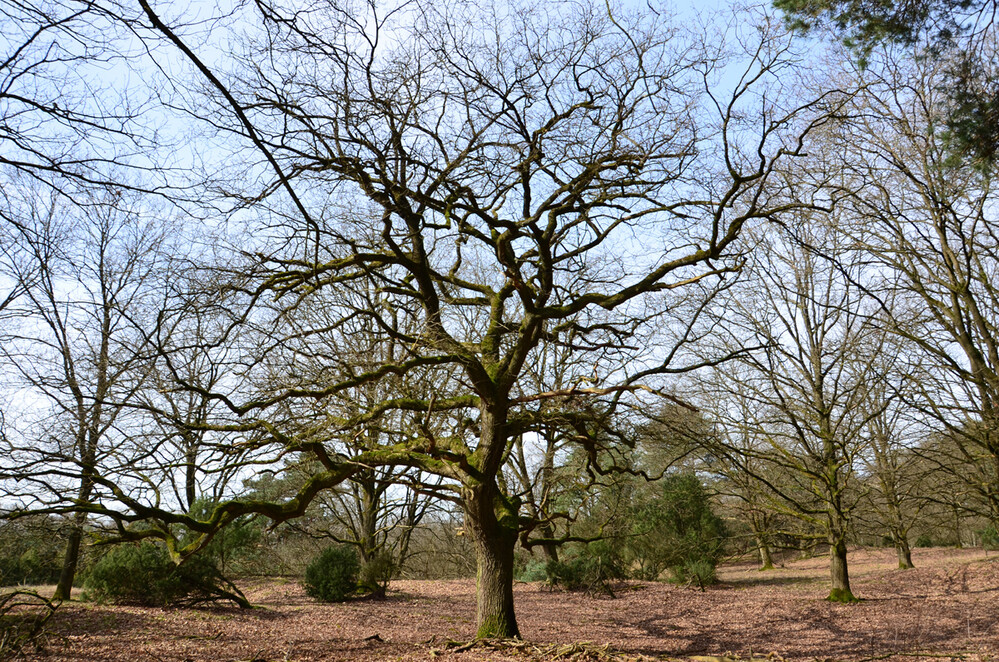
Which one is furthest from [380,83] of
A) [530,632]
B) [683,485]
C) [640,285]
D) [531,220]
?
[683,485]

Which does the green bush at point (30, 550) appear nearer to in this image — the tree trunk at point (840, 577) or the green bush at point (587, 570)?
the green bush at point (587, 570)

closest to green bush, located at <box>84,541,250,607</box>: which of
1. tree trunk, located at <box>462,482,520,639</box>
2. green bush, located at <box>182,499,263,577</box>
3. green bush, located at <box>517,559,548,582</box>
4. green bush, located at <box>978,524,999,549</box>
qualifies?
green bush, located at <box>182,499,263,577</box>

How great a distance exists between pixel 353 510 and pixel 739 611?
9.48m

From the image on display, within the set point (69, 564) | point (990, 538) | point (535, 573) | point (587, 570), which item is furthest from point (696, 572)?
point (990, 538)

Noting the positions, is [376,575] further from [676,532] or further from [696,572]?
[676,532]

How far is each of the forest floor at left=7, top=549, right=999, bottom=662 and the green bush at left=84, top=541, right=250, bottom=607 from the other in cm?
36

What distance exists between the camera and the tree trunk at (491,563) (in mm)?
7602

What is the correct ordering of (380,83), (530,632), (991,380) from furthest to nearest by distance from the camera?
1. (530,632)
2. (991,380)
3. (380,83)

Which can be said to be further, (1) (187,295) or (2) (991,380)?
(2) (991,380)

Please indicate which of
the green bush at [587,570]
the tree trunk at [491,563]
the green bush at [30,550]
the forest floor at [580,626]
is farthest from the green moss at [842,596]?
the green bush at [30,550]

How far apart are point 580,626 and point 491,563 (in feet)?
12.1

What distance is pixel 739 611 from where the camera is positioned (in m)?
12.4

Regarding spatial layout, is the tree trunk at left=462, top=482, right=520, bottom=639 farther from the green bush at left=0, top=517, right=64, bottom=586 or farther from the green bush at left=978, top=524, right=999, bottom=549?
the green bush at left=978, top=524, right=999, bottom=549

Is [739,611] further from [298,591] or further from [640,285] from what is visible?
[298,591]
